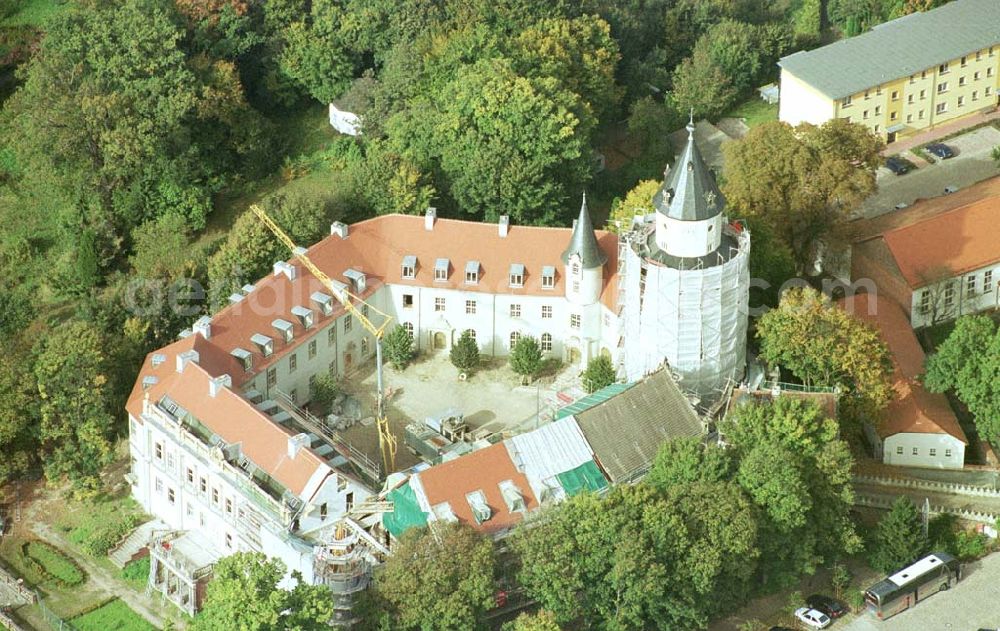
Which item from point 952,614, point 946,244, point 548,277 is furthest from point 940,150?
point 952,614

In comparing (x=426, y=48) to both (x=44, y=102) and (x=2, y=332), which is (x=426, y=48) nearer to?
(x=44, y=102)

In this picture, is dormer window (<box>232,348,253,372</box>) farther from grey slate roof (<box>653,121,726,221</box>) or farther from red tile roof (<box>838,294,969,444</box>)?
red tile roof (<box>838,294,969,444</box>)

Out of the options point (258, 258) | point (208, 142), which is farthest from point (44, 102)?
point (258, 258)

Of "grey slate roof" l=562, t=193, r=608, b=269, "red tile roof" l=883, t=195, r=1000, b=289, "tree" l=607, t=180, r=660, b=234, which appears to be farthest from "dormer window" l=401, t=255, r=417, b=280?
"red tile roof" l=883, t=195, r=1000, b=289

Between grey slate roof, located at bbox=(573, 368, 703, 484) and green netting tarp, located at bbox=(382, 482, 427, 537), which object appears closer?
green netting tarp, located at bbox=(382, 482, 427, 537)

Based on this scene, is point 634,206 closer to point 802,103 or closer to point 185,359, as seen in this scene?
point 802,103

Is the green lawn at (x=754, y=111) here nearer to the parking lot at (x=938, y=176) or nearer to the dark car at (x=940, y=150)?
the parking lot at (x=938, y=176)
